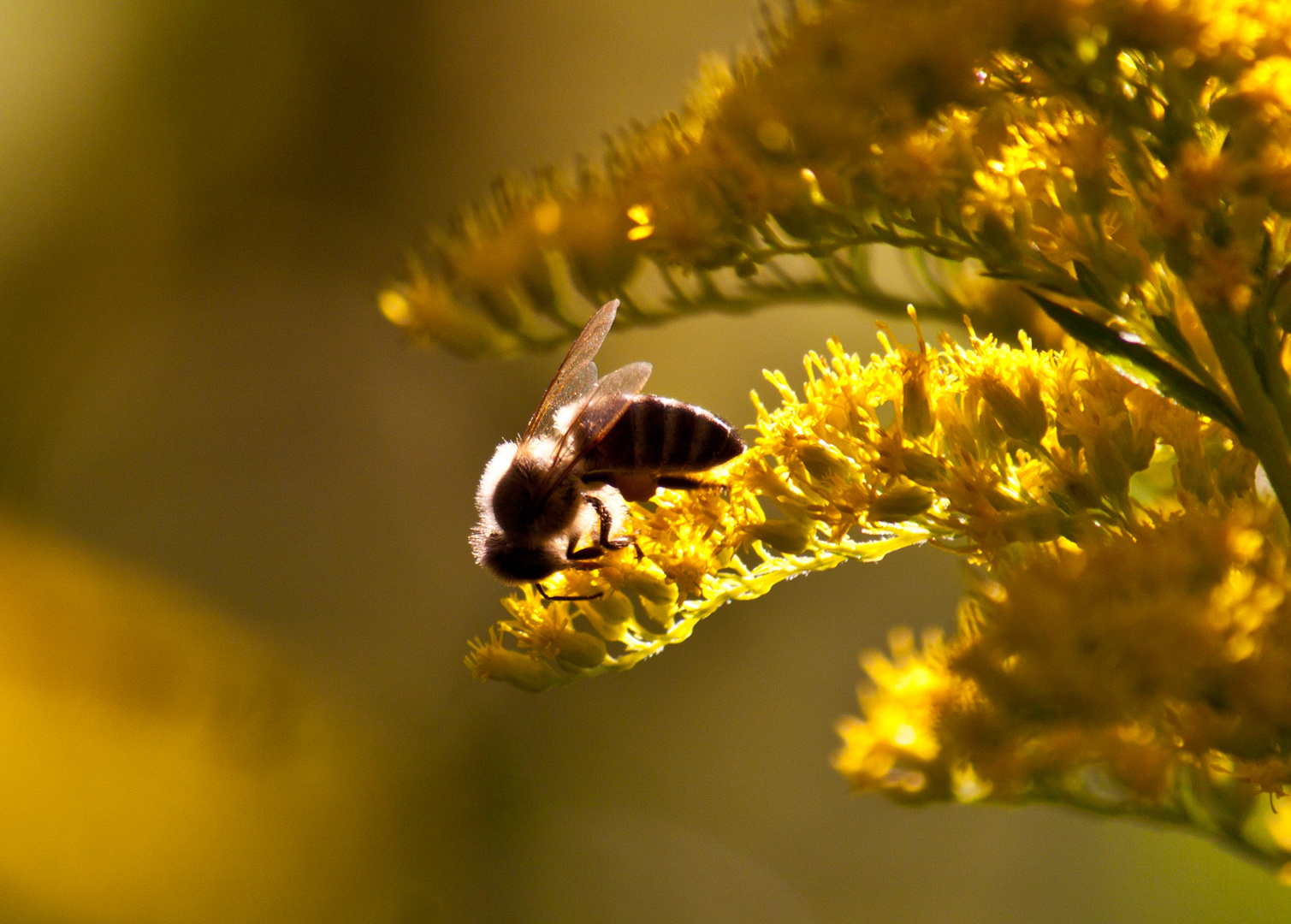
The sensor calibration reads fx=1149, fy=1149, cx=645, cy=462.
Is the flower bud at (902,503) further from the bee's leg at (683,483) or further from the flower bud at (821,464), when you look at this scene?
the bee's leg at (683,483)

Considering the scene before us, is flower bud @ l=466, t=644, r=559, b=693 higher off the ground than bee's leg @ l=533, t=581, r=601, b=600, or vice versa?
bee's leg @ l=533, t=581, r=601, b=600

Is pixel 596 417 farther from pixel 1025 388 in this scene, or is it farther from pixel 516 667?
pixel 1025 388

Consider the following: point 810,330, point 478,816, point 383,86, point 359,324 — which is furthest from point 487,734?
point 383,86

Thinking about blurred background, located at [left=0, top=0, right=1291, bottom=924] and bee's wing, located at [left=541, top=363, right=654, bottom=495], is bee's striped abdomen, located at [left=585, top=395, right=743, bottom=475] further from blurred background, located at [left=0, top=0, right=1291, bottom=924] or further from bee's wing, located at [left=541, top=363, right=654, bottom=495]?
blurred background, located at [left=0, top=0, right=1291, bottom=924]

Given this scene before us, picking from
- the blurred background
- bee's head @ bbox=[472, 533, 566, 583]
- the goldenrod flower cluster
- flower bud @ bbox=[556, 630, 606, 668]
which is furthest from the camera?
the blurred background

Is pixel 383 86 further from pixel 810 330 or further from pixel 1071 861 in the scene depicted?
pixel 1071 861

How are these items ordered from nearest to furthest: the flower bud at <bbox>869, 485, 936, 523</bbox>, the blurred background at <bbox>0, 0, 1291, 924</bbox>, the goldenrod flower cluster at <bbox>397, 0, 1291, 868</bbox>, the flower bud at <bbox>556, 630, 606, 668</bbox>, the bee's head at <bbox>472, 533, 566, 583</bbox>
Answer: the goldenrod flower cluster at <bbox>397, 0, 1291, 868</bbox> → the flower bud at <bbox>869, 485, 936, 523</bbox> → the flower bud at <bbox>556, 630, 606, 668</bbox> → the bee's head at <bbox>472, 533, 566, 583</bbox> → the blurred background at <bbox>0, 0, 1291, 924</bbox>

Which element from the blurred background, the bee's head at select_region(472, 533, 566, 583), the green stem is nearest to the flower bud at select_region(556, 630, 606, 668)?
the bee's head at select_region(472, 533, 566, 583)
